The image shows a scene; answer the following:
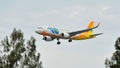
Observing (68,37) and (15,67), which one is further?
(68,37)

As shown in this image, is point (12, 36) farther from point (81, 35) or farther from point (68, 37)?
point (81, 35)

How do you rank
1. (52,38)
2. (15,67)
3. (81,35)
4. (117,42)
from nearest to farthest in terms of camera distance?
(15,67)
(117,42)
(52,38)
(81,35)

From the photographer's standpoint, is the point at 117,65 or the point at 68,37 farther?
the point at 68,37

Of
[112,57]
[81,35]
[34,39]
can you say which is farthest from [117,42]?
[81,35]

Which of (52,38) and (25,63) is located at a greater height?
(52,38)

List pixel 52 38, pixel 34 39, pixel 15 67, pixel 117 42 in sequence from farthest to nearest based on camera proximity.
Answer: pixel 52 38 → pixel 117 42 → pixel 34 39 → pixel 15 67

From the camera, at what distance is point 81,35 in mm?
166625

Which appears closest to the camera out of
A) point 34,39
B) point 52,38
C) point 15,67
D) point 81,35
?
point 15,67

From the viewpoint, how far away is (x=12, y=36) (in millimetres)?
122125

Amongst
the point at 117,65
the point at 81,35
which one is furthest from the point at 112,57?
the point at 81,35

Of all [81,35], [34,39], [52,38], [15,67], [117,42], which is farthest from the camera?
[81,35]

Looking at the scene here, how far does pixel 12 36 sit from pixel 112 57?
22.7 m

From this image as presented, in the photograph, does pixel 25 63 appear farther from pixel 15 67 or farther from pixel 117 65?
pixel 117 65

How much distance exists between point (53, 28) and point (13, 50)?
3514 cm
